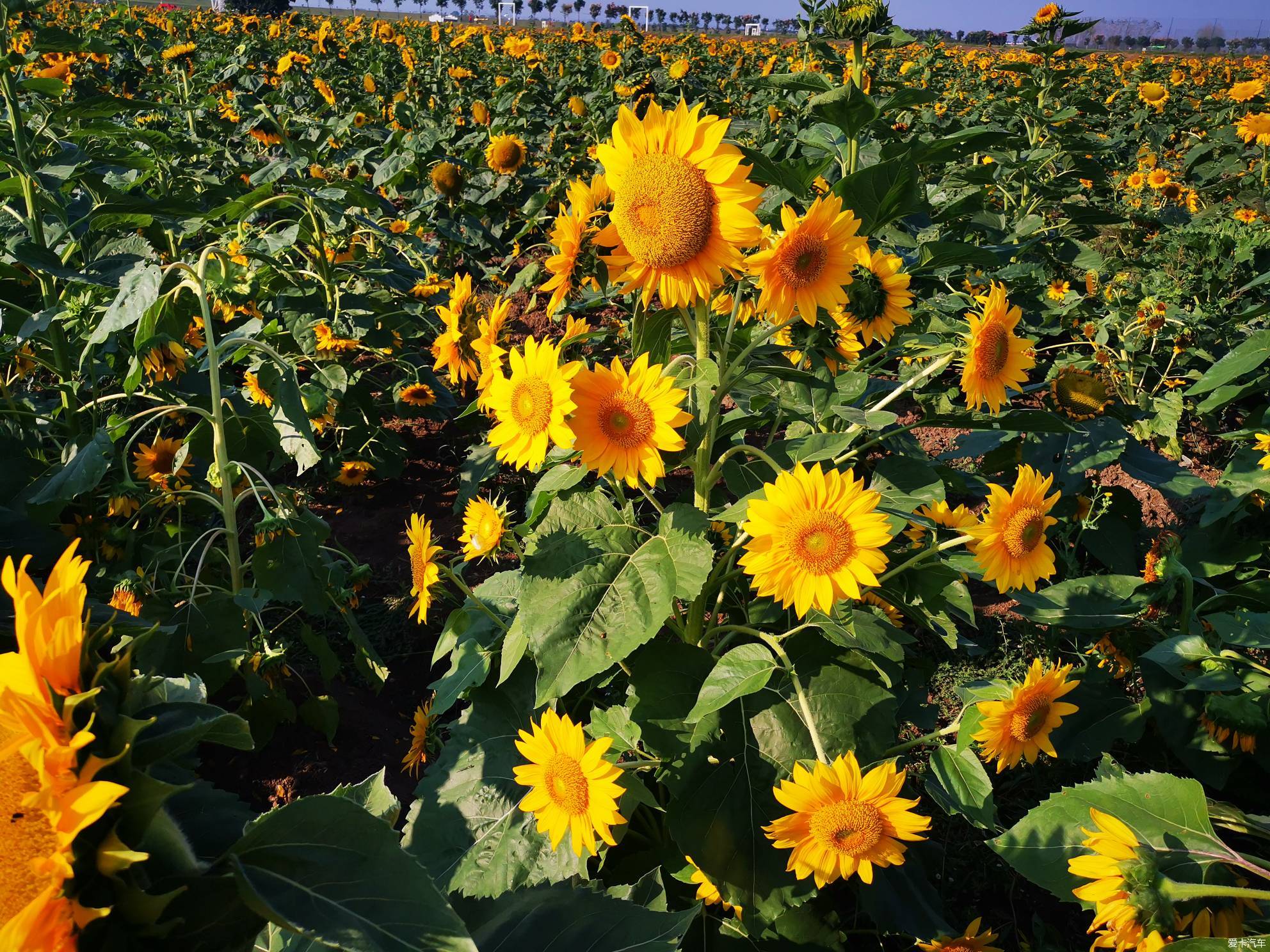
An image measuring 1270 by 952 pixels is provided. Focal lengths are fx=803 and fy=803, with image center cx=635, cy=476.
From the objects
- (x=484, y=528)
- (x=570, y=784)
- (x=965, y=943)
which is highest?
(x=484, y=528)

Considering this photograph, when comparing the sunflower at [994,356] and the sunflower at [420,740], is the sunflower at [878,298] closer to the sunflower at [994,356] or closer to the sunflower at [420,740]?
the sunflower at [994,356]

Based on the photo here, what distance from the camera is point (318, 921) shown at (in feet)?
1.96

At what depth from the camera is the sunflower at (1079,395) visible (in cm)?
321

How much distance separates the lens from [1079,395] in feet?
10.6

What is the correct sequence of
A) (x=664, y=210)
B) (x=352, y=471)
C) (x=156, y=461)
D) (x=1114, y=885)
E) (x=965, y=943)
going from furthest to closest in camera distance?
(x=352, y=471) → (x=156, y=461) → (x=965, y=943) → (x=664, y=210) → (x=1114, y=885)

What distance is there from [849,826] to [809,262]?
1.03 meters

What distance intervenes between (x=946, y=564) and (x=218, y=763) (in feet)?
7.47

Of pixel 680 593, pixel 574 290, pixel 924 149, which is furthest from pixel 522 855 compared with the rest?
pixel 924 149

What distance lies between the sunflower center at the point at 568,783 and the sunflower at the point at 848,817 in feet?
1.15

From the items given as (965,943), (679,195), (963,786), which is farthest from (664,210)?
(965,943)

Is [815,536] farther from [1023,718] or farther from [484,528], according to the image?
[484,528]

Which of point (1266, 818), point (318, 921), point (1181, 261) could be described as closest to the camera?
point (318, 921)

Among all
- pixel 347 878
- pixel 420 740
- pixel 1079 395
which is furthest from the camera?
pixel 1079 395

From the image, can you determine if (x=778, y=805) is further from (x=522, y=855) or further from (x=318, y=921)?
(x=318, y=921)
